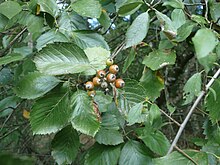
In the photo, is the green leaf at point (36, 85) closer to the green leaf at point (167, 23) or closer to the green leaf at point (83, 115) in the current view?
the green leaf at point (83, 115)

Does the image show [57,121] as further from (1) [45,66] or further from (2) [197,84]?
(2) [197,84]

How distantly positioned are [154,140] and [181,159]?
92 mm

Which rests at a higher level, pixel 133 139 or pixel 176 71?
pixel 133 139

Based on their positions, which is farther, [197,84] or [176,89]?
[176,89]

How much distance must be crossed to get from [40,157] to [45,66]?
5.18ft

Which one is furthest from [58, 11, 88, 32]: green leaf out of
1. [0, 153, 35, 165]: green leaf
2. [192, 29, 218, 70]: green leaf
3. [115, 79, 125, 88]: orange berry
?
[0, 153, 35, 165]: green leaf

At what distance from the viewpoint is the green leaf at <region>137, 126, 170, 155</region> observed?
0.75 meters

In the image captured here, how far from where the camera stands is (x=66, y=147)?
75 centimetres

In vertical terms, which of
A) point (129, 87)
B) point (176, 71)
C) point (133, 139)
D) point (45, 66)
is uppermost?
point (45, 66)

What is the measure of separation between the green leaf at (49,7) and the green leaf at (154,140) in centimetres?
35

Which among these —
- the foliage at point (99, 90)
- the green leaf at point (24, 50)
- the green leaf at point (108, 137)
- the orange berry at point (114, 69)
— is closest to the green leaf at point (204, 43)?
the foliage at point (99, 90)

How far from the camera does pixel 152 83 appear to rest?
839mm

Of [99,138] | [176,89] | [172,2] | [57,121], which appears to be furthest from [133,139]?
[176,89]

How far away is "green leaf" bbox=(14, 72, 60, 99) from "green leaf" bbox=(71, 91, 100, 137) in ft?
0.24
